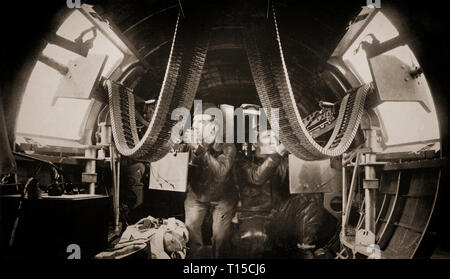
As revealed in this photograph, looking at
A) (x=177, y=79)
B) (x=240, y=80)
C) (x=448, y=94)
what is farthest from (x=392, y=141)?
(x=177, y=79)

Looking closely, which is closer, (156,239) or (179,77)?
(179,77)

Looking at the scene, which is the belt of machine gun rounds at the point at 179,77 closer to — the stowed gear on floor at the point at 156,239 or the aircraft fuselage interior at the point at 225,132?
the aircraft fuselage interior at the point at 225,132

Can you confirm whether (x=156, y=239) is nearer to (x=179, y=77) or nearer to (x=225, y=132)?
(x=225, y=132)

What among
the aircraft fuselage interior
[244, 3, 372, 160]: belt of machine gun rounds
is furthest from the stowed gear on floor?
[244, 3, 372, 160]: belt of machine gun rounds

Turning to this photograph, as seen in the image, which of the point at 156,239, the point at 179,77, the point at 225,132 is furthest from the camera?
the point at 225,132

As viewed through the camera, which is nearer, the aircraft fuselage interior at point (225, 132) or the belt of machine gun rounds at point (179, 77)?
the belt of machine gun rounds at point (179, 77)

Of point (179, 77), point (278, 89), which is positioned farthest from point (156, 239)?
point (278, 89)

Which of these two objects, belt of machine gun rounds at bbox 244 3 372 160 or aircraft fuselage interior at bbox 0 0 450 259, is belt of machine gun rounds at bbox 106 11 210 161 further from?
belt of machine gun rounds at bbox 244 3 372 160

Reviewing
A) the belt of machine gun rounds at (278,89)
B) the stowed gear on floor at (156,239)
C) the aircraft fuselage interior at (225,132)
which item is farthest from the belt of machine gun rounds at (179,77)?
the stowed gear on floor at (156,239)

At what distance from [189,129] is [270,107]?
1.36 m

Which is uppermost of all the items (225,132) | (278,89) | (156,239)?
(278,89)

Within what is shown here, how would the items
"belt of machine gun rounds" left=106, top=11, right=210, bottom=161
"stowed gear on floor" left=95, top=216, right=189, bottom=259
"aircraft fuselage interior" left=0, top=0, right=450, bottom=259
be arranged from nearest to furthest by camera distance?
"belt of machine gun rounds" left=106, top=11, right=210, bottom=161
"aircraft fuselage interior" left=0, top=0, right=450, bottom=259
"stowed gear on floor" left=95, top=216, right=189, bottom=259
